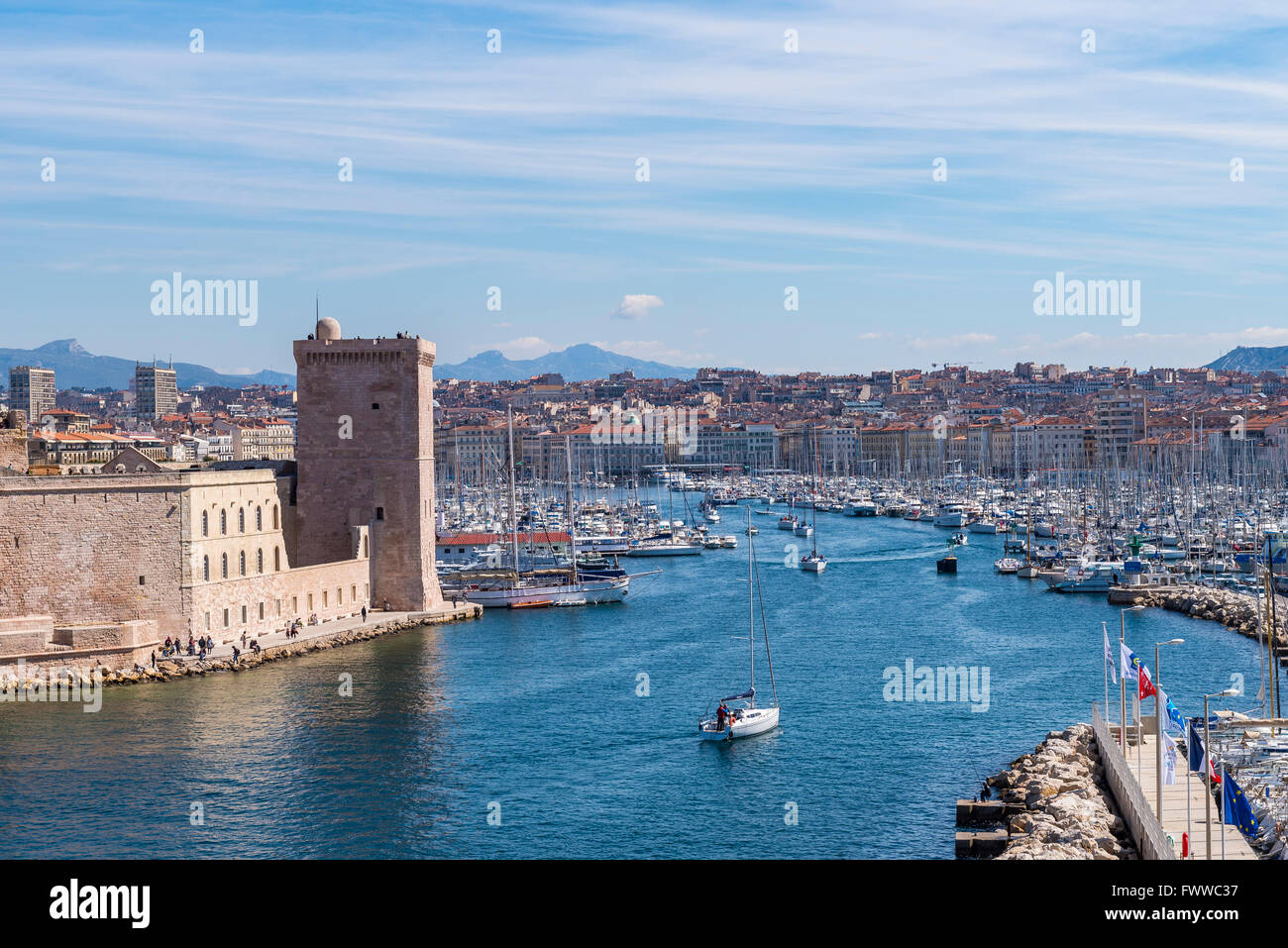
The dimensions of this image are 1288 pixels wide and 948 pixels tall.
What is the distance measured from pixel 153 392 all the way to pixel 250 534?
11811 centimetres

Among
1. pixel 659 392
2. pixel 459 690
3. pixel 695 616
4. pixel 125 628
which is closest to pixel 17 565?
pixel 125 628

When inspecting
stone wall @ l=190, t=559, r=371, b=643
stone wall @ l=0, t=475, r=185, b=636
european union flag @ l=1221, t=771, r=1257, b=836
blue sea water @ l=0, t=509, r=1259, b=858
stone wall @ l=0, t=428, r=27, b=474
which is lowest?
blue sea water @ l=0, t=509, r=1259, b=858

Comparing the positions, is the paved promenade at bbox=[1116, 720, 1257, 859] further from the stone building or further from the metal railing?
the stone building

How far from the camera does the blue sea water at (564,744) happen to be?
1493 centimetres

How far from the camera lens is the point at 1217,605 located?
32.6 metres

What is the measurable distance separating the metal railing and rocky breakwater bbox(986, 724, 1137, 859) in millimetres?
141

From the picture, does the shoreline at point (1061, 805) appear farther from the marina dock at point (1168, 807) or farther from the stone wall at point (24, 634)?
the stone wall at point (24, 634)

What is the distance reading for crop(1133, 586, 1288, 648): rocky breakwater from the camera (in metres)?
29.3

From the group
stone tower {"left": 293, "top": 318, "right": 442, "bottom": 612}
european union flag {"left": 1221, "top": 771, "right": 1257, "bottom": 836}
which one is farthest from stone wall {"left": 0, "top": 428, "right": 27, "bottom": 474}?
european union flag {"left": 1221, "top": 771, "right": 1257, "bottom": 836}

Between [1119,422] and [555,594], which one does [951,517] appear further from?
[1119,422]

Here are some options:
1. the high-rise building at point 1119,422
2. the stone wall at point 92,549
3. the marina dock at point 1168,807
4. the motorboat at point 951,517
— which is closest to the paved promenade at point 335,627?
the stone wall at point 92,549

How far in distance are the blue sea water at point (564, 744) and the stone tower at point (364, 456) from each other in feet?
8.17

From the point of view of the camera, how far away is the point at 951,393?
16000 centimetres
